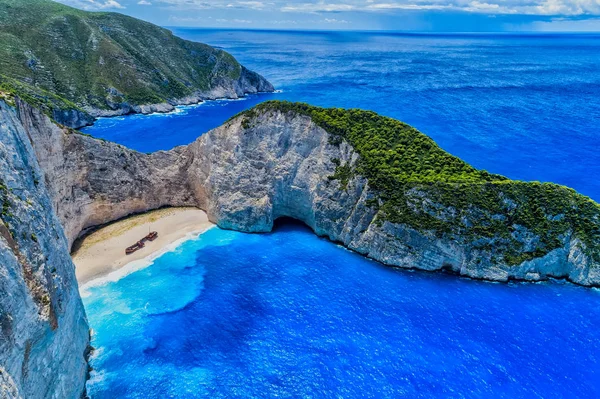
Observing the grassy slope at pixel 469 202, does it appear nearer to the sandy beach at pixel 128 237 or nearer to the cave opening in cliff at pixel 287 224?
the cave opening in cliff at pixel 287 224

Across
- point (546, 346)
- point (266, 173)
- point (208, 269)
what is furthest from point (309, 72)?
point (546, 346)

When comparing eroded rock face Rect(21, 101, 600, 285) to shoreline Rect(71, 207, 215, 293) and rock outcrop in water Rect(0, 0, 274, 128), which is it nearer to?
shoreline Rect(71, 207, 215, 293)

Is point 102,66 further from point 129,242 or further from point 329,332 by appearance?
point 329,332

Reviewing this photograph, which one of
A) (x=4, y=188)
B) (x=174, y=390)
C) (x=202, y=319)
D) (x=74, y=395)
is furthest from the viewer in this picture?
(x=202, y=319)

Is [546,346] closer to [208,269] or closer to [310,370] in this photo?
[310,370]

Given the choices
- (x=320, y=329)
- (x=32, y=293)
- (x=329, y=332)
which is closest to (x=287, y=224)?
(x=320, y=329)

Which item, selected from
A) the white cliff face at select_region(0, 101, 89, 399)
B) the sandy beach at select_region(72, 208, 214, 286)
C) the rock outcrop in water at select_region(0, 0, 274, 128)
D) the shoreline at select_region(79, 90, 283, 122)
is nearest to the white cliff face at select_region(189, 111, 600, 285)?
the sandy beach at select_region(72, 208, 214, 286)

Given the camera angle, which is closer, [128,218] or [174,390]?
[174,390]
